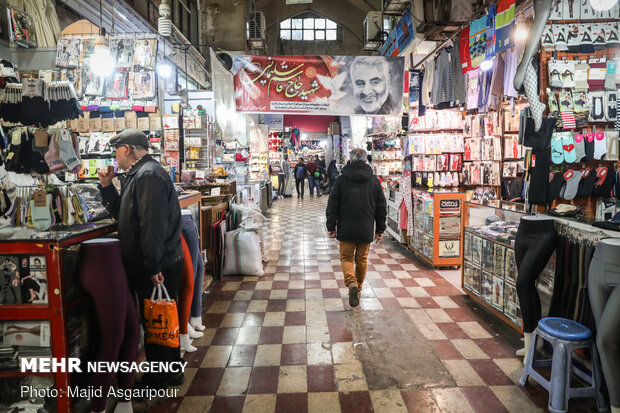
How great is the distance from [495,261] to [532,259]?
0.97 meters

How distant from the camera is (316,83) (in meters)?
Result: 6.15

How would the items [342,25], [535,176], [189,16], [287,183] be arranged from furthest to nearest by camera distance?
[342,25] < [287,183] < [189,16] < [535,176]


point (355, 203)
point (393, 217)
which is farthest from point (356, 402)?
point (393, 217)

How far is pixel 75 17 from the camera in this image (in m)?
6.07

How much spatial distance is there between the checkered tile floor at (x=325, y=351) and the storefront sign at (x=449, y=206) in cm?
95

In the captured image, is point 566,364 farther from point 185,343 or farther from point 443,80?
point 443,80

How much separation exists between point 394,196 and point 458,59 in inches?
121

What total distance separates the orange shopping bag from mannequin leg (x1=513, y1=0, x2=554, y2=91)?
161 inches

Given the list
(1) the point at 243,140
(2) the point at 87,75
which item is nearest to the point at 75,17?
(2) the point at 87,75

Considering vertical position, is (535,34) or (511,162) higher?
(535,34)

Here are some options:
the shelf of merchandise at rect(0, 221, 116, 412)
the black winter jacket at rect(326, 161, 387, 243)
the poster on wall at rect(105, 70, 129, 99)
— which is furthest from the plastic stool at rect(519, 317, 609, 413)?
the poster on wall at rect(105, 70, 129, 99)

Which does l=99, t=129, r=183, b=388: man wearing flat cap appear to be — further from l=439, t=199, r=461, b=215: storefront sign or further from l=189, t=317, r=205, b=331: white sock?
l=439, t=199, r=461, b=215: storefront sign

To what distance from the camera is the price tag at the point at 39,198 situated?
242cm

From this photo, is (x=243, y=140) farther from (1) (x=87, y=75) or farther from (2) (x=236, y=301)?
(2) (x=236, y=301)
